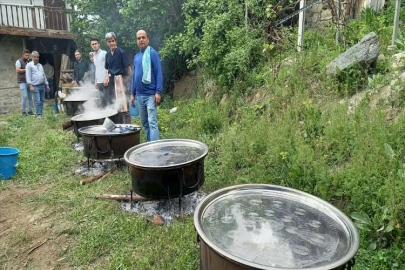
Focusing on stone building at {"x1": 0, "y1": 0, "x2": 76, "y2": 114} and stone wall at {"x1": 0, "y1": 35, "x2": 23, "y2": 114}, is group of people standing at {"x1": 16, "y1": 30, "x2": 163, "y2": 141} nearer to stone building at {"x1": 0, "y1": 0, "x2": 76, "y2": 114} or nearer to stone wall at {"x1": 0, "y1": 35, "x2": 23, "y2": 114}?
stone building at {"x1": 0, "y1": 0, "x2": 76, "y2": 114}

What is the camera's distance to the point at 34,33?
14.7 meters

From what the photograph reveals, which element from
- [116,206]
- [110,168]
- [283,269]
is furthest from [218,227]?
[110,168]

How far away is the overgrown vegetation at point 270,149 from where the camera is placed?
326 cm

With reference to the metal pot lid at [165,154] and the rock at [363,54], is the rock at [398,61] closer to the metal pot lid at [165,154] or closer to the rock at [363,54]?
the rock at [363,54]

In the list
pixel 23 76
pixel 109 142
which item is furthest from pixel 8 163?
pixel 23 76

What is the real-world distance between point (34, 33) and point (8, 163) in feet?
38.6

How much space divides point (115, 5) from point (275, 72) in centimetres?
891

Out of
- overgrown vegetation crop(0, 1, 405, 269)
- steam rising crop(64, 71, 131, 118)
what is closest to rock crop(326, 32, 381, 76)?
overgrown vegetation crop(0, 1, 405, 269)

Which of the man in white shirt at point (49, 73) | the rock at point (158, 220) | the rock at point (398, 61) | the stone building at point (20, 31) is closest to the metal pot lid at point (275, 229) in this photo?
the rock at point (158, 220)

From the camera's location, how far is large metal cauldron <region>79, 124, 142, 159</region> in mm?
5387

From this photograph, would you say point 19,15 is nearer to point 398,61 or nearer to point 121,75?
point 121,75

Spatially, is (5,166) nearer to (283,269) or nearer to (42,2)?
(283,269)

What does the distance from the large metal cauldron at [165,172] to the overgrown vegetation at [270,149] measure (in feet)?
1.46

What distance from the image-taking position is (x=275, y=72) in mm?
6535
